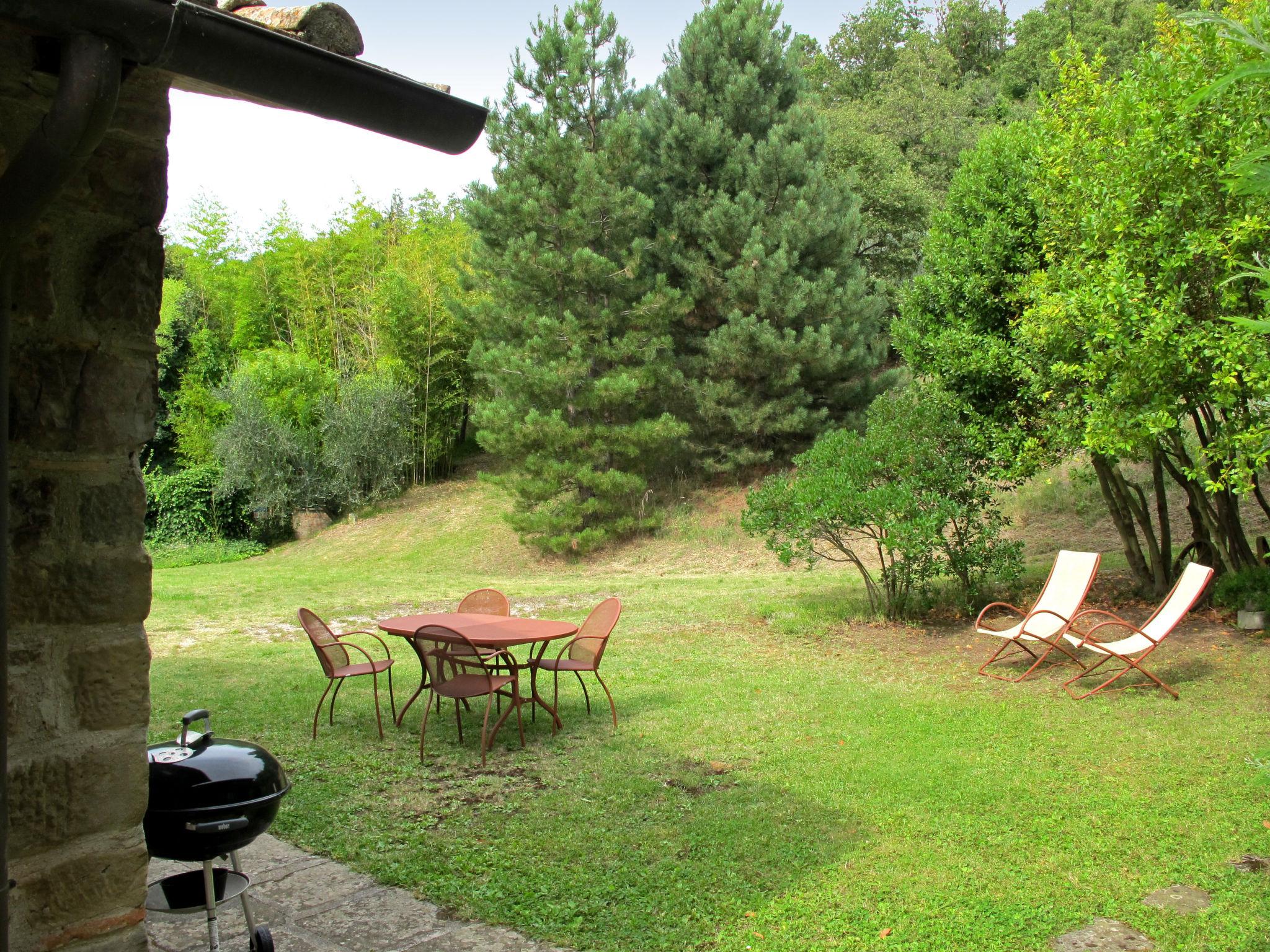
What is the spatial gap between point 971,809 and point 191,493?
1974 cm

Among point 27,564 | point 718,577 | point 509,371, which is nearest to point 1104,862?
point 27,564

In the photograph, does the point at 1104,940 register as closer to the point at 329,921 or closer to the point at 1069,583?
the point at 329,921

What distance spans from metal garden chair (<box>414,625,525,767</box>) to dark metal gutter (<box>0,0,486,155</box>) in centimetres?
341

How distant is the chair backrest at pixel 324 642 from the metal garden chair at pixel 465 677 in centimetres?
60

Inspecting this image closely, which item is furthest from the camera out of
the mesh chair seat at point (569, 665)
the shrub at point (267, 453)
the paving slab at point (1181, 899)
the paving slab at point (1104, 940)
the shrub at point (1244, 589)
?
the shrub at point (267, 453)

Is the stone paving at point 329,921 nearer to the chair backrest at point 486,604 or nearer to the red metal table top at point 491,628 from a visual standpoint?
the red metal table top at point 491,628

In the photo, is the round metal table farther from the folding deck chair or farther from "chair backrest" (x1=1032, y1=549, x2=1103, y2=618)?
"chair backrest" (x1=1032, y1=549, x2=1103, y2=618)

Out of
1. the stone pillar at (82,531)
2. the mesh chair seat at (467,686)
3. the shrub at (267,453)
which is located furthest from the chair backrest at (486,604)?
the shrub at (267,453)

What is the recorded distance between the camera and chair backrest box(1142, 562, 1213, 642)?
6.27 m

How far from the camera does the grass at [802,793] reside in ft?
10.9

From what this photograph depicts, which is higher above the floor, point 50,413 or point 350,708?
point 50,413

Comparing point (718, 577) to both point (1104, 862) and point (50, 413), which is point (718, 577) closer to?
point (1104, 862)

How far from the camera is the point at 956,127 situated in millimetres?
27125

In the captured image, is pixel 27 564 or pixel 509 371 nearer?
pixel 27 564
